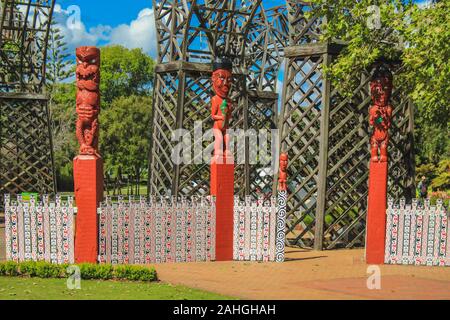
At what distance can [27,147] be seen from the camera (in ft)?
86.4

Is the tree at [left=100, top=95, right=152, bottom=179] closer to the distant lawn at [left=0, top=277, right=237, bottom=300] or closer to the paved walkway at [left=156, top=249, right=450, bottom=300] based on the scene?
the paved walkway at [left=156, top=249, right=450, bottom=300]

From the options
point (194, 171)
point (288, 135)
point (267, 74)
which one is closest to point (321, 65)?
point (288, 135)

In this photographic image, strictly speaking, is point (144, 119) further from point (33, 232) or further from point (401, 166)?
point (33, 232)

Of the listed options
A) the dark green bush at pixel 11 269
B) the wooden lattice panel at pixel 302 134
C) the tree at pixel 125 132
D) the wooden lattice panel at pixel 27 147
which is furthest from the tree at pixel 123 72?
the dark green bush at pixel 11 269

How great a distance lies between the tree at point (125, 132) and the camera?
44188 mm

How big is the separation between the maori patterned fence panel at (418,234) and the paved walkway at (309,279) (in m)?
0.37

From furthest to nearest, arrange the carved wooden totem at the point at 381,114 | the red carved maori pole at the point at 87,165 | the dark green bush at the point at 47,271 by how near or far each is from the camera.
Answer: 1. the carved wooden totem at the point at 381,114
2. the red carved maori pole at the point at 87,165
3. the dark green bush at the point at 47,271

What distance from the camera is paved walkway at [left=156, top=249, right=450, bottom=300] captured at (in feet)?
35.3

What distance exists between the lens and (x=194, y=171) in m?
20.1

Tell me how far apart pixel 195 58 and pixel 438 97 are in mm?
8535

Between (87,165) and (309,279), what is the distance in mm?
4747

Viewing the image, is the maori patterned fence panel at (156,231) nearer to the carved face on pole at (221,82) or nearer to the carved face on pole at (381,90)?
the carved face on pole at (221,82)

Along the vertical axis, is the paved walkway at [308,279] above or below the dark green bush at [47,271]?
below

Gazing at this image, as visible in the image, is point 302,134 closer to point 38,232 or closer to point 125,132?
point 38,232
